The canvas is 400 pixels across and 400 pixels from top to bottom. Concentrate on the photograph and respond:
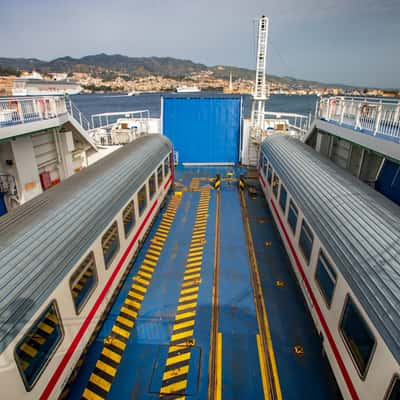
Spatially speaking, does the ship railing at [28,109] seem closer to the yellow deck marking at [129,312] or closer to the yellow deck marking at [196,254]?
the yellow deck marking at [129,312]

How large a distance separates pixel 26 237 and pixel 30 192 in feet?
21.3

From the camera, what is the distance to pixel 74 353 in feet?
18.5

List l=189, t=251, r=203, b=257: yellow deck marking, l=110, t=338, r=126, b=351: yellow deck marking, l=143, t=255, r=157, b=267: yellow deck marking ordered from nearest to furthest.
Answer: l=110, t=338, r=126, b=351: yellow deck marking, l=143, t=255, r=157, b=267: yellow deck marking, l=189, t=251, r=203, b=257: yellow deck marking

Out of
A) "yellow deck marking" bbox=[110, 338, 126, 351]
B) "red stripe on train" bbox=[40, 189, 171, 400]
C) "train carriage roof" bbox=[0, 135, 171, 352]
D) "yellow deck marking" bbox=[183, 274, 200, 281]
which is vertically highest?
"train carriage roof" bbox=[0, 135, 171, 352]

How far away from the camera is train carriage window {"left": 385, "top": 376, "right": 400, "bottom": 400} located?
141 inches

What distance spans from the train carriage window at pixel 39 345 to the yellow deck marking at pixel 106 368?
66.2 inches

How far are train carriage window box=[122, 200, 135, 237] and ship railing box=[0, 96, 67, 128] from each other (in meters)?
4.78

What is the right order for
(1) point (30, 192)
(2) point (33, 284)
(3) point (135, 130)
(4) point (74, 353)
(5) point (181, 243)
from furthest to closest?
1. (3) point (135, 130)
2. (5) point (181, 243)
3. (1) point (30, 192)
4. (4) point (74, 353)
5. (2) point (33, 284)

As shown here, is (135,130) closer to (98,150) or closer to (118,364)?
(98,150)

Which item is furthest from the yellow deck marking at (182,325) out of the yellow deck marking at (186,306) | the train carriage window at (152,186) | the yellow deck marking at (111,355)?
the train carriage window at (152,186)

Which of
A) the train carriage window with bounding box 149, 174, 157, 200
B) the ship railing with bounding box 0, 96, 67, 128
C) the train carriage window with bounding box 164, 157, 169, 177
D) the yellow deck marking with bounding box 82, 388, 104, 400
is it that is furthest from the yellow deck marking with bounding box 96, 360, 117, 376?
the train carriage window with bounding box 164, 157, 169, 177

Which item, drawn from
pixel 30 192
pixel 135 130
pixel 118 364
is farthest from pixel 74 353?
pixel 135 130

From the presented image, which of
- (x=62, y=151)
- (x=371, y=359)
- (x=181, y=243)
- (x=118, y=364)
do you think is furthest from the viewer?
(x=62, y=151)

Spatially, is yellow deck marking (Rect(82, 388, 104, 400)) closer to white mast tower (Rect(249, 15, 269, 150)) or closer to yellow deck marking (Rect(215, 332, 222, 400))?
yellow deck marking (Rect(215, 332, 222, 400))
